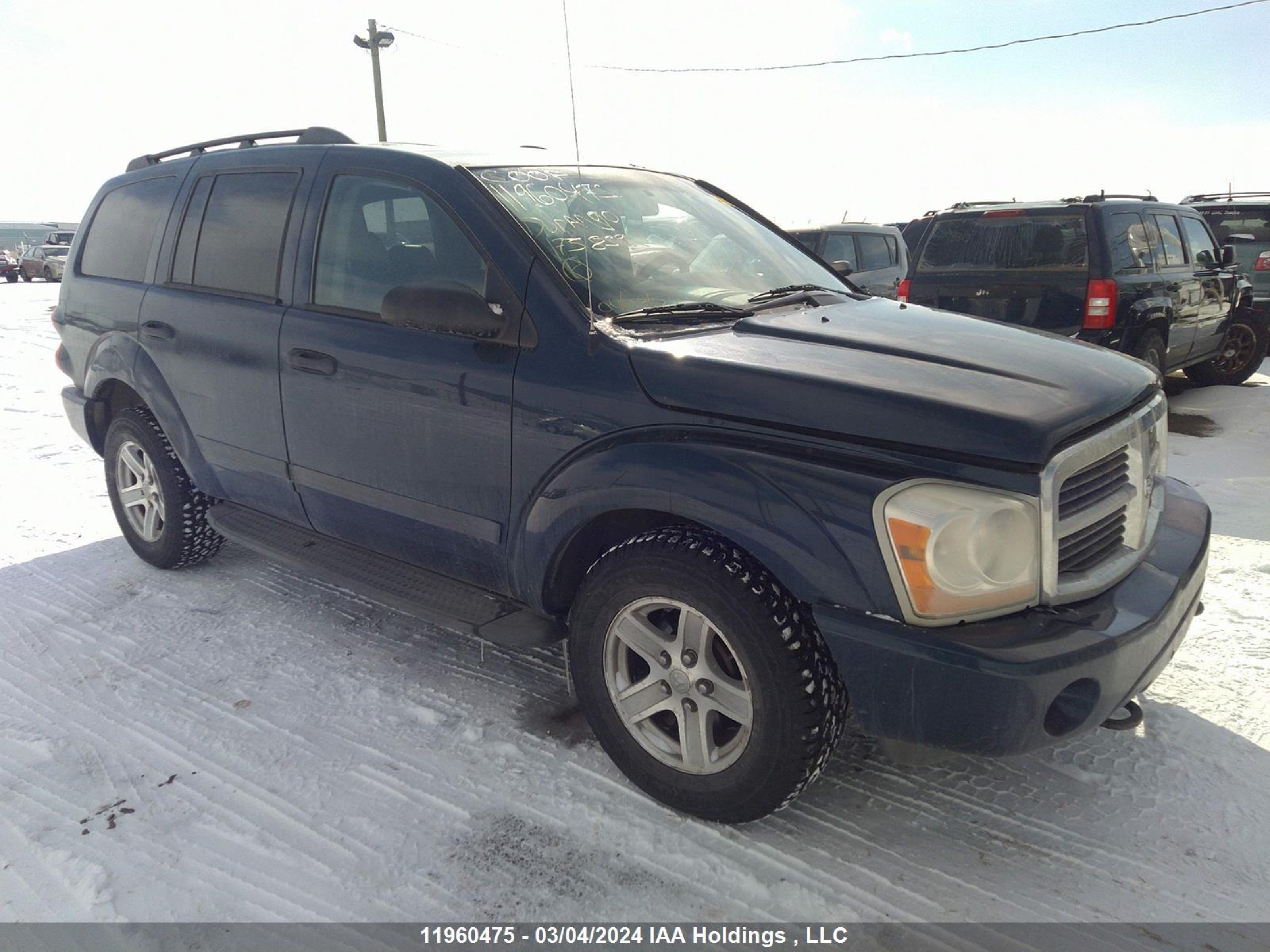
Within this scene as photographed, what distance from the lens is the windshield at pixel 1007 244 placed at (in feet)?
23.0

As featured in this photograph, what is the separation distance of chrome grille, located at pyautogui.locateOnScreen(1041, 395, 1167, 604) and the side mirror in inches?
61.3

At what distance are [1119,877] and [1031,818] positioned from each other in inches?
10.8

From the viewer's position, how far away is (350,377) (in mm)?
3127

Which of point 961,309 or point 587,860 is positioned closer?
point 587,860

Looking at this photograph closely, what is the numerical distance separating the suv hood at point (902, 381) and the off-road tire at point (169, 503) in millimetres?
2711

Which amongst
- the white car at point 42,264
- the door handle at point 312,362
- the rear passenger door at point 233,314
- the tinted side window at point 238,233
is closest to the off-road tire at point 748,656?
the door handle at point 312,362

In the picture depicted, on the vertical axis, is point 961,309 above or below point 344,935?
above

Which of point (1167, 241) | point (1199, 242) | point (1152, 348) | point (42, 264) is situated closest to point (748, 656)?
point (1152, 348)

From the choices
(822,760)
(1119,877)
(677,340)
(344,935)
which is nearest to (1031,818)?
(1119,877)

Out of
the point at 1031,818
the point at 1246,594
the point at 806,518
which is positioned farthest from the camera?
the point at 1246,594

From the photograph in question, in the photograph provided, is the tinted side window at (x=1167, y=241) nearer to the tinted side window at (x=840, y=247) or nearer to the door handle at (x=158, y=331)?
the tinted side window at (x=840, y=247)

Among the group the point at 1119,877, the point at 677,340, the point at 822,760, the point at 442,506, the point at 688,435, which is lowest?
the point at 1119,877

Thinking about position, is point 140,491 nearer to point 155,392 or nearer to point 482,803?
point 155,392

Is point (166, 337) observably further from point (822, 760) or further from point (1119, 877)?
point (1119, 877)
